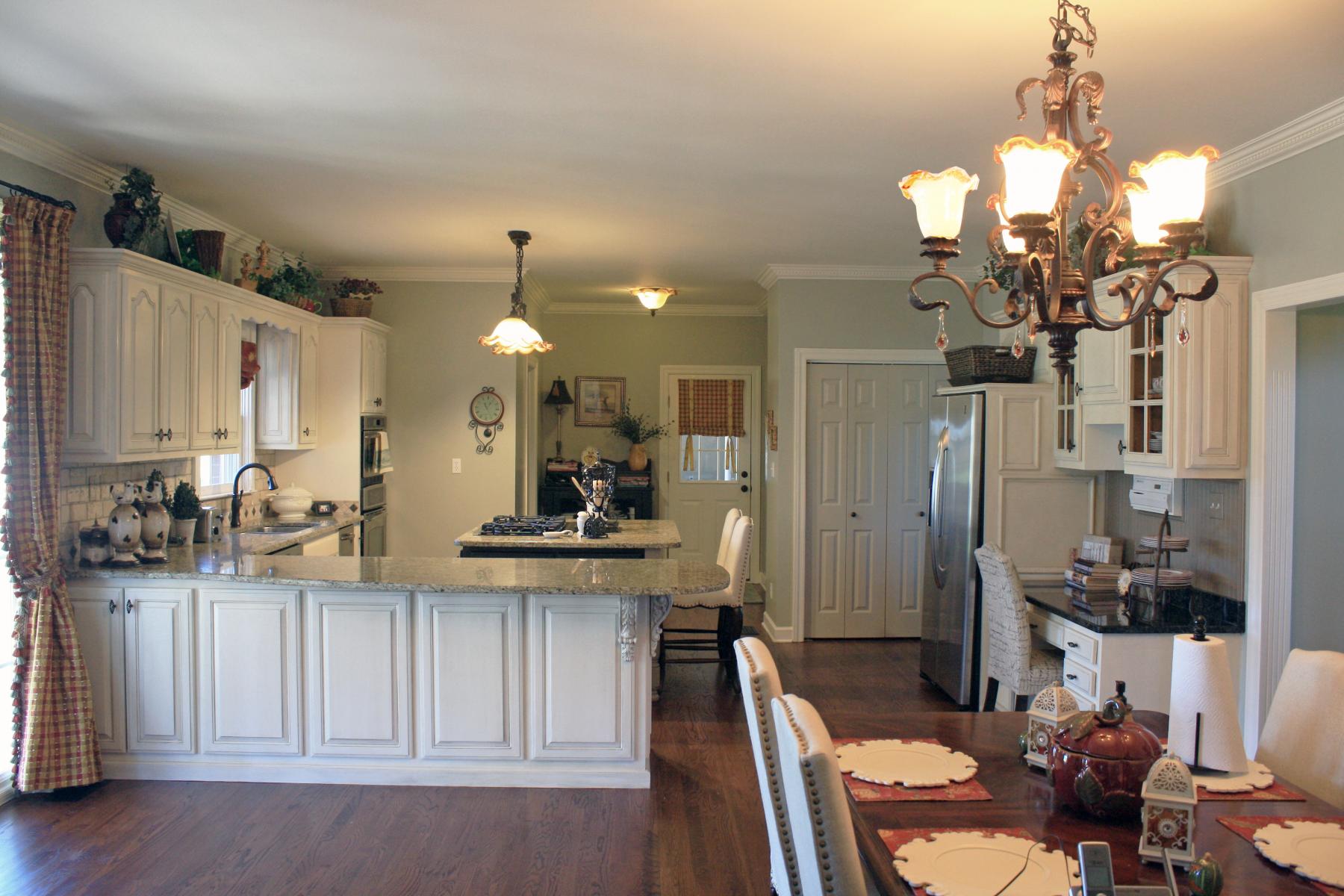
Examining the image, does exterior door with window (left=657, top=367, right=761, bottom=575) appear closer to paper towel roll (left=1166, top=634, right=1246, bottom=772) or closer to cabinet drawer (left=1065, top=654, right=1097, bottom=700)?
cabinet drawer (left=1065, top=654, right=1097, bottom=700)

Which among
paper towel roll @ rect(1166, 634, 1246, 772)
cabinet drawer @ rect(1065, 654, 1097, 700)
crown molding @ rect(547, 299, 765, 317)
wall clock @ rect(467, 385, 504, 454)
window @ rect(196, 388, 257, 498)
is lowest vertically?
cabinet drawer @ rect(1065, 654, 1097, 700)

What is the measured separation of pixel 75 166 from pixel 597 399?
→ 5029mm

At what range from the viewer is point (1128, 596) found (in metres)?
3.98

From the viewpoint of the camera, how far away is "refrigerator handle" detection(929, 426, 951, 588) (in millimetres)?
5191

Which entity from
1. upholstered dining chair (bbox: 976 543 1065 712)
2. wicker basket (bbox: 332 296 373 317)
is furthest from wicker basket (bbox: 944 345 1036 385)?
wicker basket (bbox: 332 296 373 317)

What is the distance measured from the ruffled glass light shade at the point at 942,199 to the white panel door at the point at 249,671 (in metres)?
2.87

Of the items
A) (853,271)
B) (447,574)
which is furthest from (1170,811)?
(853,271)

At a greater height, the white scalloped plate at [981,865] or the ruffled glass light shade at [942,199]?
the ruffled glass light shade at [942,199]

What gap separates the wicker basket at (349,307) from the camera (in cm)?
609

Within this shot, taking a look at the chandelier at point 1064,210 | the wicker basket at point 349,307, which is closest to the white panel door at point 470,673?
the chandelier at point 1064,210

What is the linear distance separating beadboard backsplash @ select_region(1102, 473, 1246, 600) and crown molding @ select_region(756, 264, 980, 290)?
2500 millimetres

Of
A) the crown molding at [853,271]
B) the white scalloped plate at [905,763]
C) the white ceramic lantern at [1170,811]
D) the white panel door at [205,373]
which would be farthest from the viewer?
the crown molding at [853,271]

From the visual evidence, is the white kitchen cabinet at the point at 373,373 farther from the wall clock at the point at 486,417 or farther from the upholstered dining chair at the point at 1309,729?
the upholstered dining chair at the point at 1309,729

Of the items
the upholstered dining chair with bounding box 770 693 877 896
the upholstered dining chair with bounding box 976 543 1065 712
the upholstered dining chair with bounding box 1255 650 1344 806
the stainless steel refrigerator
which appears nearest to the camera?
the upholstered dining chair with bounding box 770 693 877 896
